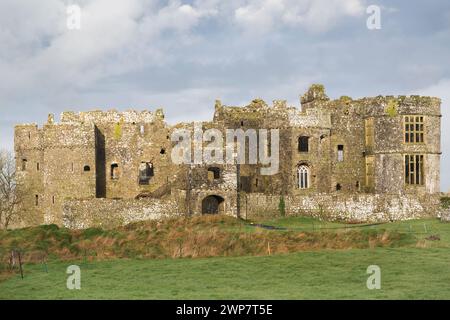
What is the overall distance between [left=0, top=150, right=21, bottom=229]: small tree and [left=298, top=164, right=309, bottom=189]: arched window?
22.6m

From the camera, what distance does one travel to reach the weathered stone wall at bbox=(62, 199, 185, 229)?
52.5 m

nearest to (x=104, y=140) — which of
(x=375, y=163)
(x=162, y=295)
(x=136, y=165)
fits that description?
(x=136, y=165)

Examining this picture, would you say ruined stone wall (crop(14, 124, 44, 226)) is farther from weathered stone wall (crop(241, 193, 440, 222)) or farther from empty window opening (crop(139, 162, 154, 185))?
weathered stone wall (crop(241, 193, 440, 222))

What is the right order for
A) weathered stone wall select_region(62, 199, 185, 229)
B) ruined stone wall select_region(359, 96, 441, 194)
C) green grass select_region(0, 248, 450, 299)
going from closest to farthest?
green grass select_region(0, 248, 450, 299) < weathered stone wall select_region(62, 199, 185, 229) < ruined stone wall select_region(359, 96, 441, 194)

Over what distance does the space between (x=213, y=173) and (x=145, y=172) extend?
25.1 feet

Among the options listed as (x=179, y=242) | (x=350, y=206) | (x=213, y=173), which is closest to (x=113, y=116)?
(x=213, y=173)

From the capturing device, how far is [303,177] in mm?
63219

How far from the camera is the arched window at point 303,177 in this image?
207 ft

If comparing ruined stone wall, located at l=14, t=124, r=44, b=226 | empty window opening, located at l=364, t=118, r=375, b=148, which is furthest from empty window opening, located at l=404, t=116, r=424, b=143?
ruined stone wall, located at l=14, t=124, r=44, b=226

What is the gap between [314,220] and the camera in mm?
55031

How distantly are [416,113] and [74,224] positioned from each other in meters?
28.5

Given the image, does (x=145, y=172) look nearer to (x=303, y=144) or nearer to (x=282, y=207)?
(x=303, y=144)

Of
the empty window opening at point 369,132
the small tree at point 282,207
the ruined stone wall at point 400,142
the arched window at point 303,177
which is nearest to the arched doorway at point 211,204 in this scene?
the small tree at point 282,207

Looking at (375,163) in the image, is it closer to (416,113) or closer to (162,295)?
(416,113)
